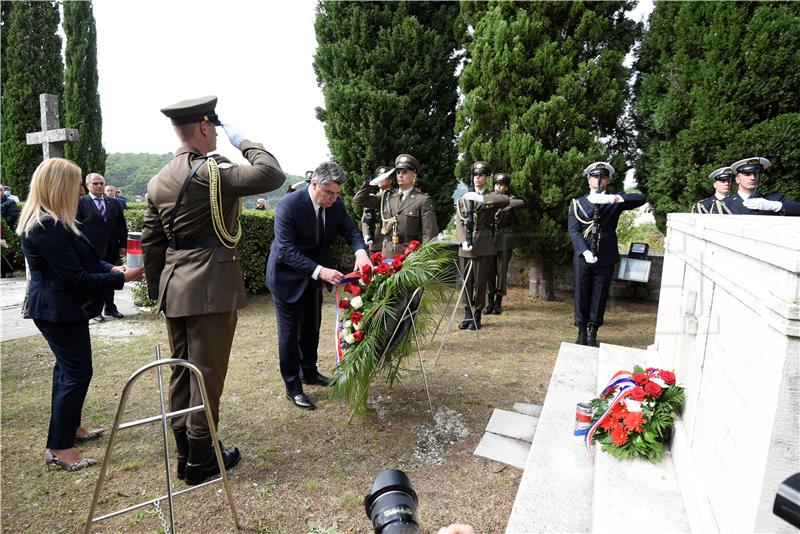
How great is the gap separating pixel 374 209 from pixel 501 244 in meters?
2.28

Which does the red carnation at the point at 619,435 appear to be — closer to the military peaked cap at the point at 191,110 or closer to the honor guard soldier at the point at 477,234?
the military peaked cap at the point at 191,110

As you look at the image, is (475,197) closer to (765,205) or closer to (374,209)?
(374,209)

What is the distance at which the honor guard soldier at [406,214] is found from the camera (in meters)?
6.02

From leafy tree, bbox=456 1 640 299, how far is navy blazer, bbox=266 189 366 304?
15.6 ft

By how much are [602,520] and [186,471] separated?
7.77 ft

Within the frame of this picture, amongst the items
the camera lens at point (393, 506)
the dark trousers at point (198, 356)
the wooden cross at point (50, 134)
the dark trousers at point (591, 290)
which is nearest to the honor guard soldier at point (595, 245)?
the dark trousers at point (591, 290)

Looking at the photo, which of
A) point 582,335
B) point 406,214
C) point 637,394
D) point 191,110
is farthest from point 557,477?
point 406,214

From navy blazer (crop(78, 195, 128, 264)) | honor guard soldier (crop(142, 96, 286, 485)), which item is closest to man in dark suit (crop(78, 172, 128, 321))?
navy blazer (crop(78, 195, 128, 264))

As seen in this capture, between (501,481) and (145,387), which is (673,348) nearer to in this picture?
(501,481)

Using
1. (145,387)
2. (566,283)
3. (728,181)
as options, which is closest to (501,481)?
(145,387)

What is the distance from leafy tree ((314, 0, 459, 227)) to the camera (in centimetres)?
919

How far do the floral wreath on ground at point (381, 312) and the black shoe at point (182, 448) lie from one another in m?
1.05

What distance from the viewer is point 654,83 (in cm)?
731

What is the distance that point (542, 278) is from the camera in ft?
28.3
